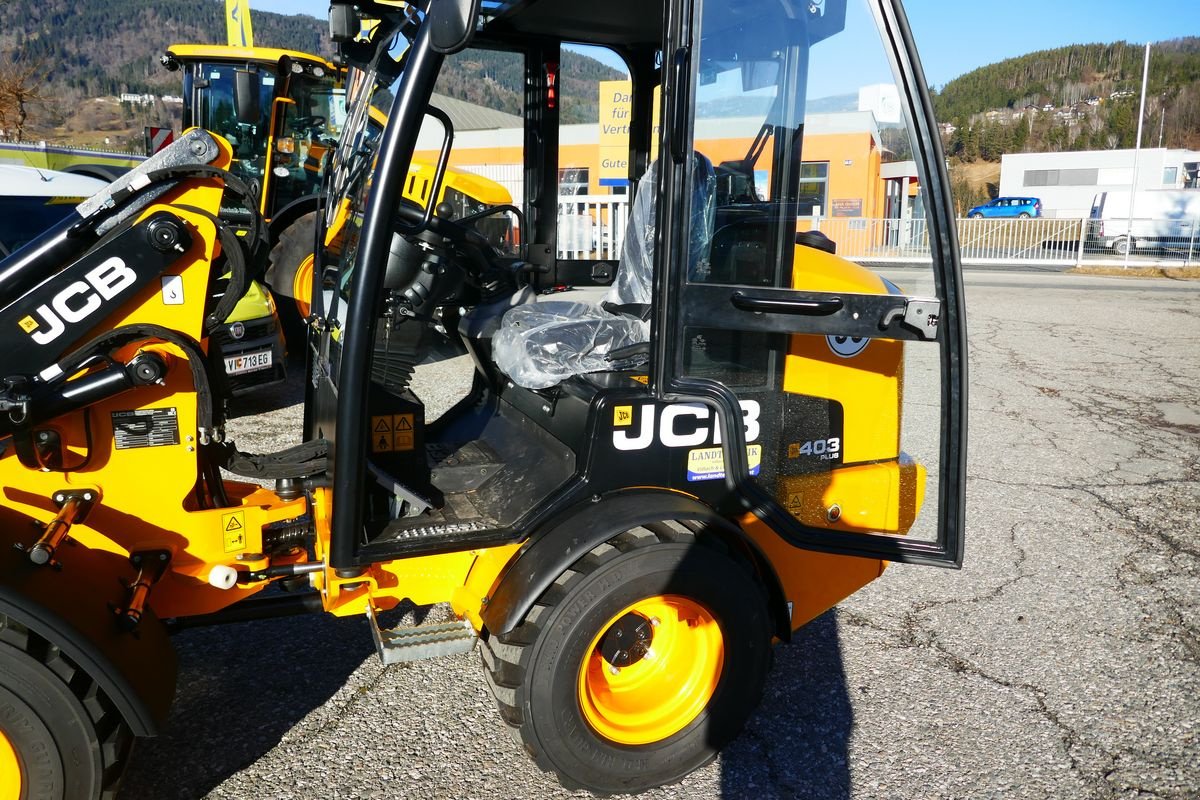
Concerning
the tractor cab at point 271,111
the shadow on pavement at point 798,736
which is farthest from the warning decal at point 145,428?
the tractor cab at point 271,111

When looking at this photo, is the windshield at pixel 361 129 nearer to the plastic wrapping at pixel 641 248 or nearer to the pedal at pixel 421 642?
the plastic wrapping at pixel 641 248

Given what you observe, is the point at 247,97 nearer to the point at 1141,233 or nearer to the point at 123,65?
the point at 1141,233

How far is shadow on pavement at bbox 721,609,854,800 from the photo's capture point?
8.64ft

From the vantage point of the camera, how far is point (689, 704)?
2.68m

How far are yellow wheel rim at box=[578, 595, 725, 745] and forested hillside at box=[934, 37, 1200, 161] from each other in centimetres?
6644

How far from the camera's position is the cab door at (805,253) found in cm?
238

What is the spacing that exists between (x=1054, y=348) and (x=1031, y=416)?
3.58 meters

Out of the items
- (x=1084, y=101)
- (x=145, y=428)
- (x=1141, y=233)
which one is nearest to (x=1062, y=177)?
(x=1141, y=233)

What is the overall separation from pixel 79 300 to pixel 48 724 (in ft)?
3.69

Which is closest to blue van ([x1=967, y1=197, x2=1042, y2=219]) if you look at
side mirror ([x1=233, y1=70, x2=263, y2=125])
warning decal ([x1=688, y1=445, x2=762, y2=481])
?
side mirror ([x1=233, y1=70, x2=263, y2=125])

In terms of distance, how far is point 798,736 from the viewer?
9.48 feet

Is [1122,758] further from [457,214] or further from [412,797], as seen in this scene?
[457,214]

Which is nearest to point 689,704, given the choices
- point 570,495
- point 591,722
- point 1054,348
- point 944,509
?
point 591,722

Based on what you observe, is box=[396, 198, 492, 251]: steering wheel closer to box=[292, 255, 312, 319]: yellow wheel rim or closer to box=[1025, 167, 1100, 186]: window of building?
box=[292, 255, 312, 319]: yellow wheel rim
